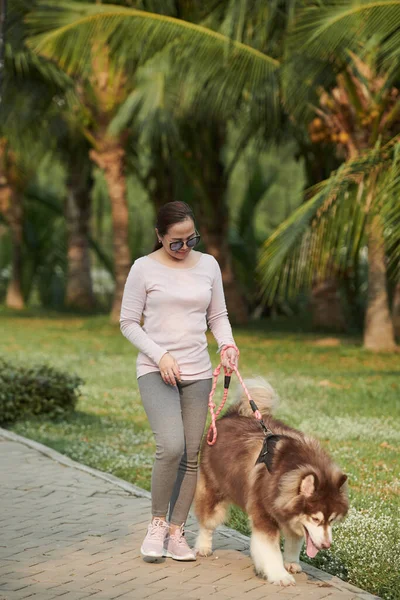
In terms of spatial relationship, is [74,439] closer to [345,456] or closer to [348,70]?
[345,456]

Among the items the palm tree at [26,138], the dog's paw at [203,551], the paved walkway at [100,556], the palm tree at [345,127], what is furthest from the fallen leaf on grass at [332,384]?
the palm tree at [26,138]

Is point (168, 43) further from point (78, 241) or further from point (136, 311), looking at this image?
point (78, 241)

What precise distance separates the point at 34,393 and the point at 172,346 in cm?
607

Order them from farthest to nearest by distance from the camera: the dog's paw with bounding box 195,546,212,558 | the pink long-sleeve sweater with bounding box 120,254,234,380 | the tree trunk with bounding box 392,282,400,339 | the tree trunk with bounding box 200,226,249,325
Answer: the tree trunk with bounding box 200,226,249,325 → the tree trunk with bounding box 392,282,400,339 → the dog's paw with bounding box 195,546,212,558 → the pink long-sleeve sweater with bounding box 120,254,234,380

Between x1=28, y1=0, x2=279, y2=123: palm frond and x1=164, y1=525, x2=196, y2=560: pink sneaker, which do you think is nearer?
x1=164, y1=525, x2=196, y2=560: pink sneaker

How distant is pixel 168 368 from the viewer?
5.82 meters

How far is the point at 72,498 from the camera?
789 centimetres

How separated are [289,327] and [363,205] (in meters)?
13.1

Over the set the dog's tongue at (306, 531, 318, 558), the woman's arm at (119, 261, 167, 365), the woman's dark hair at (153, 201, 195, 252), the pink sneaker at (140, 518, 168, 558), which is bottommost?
the pink sneaker at (140, 518, 168, 558)

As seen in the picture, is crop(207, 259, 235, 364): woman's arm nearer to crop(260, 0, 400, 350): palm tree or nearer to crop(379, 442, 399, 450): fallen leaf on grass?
crop(379, 442, 399, 450): fallen leaf on grass

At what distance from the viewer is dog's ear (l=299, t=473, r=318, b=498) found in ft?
17.3

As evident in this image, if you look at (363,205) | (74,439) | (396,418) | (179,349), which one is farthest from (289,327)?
(179,349)

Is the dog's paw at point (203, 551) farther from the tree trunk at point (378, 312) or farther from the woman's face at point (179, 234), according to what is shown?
the tree trunk at point (378, 312)

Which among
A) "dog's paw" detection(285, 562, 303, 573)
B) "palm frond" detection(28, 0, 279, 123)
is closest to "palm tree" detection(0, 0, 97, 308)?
"palm frond" detection(28, 0, 279, 123)
